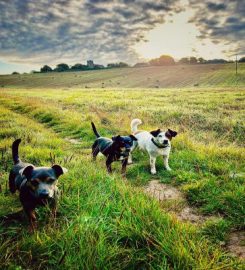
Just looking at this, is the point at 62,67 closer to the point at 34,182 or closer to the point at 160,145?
the point at 160,145

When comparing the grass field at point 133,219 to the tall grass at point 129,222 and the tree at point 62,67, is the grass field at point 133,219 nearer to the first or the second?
the tall grass at point 129,222

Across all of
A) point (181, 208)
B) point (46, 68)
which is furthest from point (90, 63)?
point (181, 208)

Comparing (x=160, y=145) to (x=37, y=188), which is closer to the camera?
(x=37, y=188)

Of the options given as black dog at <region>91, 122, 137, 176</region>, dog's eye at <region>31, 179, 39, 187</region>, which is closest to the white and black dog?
black dog at <region>91, 122, 137, 176</region>

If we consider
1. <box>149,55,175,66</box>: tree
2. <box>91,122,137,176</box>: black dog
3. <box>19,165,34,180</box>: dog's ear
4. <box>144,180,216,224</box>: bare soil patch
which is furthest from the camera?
<box>149,55,175,66</box>: tree

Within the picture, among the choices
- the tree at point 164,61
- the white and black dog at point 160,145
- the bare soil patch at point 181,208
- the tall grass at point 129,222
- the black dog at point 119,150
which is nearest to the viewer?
the tall grass at point 129,222

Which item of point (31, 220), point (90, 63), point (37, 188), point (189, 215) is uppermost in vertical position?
point (90, 63)

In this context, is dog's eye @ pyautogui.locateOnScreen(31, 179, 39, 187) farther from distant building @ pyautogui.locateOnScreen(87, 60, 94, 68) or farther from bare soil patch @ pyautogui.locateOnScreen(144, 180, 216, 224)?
distant building @ pyautogui.locateOnScreen(87, 60, 94, 68)

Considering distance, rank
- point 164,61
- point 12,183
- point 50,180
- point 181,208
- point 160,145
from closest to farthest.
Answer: point 50,180 → point 12,183 → point 181,208 → point 160,145 → point 164,61

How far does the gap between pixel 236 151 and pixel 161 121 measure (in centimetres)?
553

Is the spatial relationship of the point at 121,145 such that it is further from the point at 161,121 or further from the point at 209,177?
the point at 161,121

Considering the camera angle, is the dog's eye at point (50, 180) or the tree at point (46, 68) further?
the tree at point (46, 68)

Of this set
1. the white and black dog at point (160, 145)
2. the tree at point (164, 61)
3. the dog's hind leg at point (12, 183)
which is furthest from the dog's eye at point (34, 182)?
the tree at point (164, 61)

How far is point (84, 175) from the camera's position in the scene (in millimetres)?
4617
